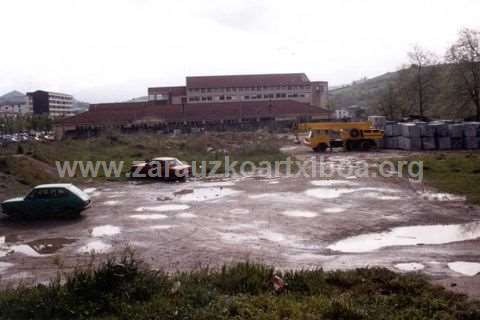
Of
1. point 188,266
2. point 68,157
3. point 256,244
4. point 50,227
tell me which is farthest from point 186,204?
point 68,157

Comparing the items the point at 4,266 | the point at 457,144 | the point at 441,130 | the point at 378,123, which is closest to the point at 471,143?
the point at 457,144

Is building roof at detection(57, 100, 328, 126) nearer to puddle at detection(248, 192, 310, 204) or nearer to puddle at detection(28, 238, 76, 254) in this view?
puddle at detection(248, 192, 310, 204)

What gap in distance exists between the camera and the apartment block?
8350 cm

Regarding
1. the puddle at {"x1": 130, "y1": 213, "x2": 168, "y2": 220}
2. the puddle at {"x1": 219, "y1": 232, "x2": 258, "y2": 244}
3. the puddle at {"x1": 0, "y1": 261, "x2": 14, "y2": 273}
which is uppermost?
the puddle at {"x1": 130, "y1": 213, "x2": 168, "y2": 220}

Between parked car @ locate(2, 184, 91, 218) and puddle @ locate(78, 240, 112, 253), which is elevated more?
parked car @ locate(2, 184, 91, 218)

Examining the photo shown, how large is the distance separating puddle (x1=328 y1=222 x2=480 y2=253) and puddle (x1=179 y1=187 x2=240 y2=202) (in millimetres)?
7825

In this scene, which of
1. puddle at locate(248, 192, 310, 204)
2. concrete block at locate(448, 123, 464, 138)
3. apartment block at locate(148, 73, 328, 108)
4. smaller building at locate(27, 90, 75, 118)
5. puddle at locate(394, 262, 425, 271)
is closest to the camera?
puddle at locate(394, 262, 425, 271)

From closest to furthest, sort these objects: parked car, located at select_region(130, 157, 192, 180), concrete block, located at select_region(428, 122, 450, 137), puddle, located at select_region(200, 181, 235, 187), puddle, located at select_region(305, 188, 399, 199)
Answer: puddle, located at select_region(305, 188, 399, 199) < puddle, located at select_region(200, 181, 235, 187) < parked car, located at select_region(130, 157, 192, 180) < concrete block, located at select_region(428, 122, 450, 137)

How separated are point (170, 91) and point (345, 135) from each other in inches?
2240

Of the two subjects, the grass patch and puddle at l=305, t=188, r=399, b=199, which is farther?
the grass patch

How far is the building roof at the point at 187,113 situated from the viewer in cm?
6519

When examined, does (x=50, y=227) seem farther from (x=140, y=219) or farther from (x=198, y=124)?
(x=198, y=124)

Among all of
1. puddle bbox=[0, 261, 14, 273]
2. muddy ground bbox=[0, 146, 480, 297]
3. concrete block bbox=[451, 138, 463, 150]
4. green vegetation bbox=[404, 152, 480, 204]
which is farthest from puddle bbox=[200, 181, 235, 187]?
concrete block bbox=[451, 138, 463, 150]

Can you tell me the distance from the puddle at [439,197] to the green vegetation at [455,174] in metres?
0.35
